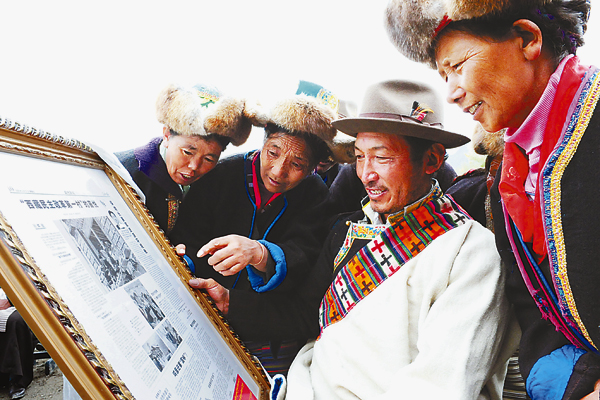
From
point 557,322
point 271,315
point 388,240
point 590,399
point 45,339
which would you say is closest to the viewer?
point 45,339

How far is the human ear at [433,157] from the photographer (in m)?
1.27

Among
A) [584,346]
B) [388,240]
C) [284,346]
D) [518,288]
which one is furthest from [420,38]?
[284,346]

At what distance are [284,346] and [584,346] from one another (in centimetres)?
110

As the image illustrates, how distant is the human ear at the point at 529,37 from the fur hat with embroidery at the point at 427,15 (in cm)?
5

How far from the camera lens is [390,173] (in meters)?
1.22

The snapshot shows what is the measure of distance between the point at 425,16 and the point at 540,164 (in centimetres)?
51

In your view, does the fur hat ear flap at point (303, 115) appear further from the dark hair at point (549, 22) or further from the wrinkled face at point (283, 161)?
the dark hair at point (549, 22)

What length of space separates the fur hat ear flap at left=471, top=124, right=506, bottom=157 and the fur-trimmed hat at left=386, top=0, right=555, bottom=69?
1.61 ft

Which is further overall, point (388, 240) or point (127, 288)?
point (388, 240)

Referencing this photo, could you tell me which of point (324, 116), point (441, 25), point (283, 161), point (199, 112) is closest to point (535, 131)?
point (441, 25)

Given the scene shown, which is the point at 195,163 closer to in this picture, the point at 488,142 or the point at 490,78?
the point at 490,78

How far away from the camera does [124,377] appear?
71 cm

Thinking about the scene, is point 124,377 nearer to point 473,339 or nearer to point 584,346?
point 473,339

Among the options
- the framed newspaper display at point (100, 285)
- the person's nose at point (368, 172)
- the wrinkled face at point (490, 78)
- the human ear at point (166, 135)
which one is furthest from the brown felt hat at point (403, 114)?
the framed newspaper display at point (100, 285)
